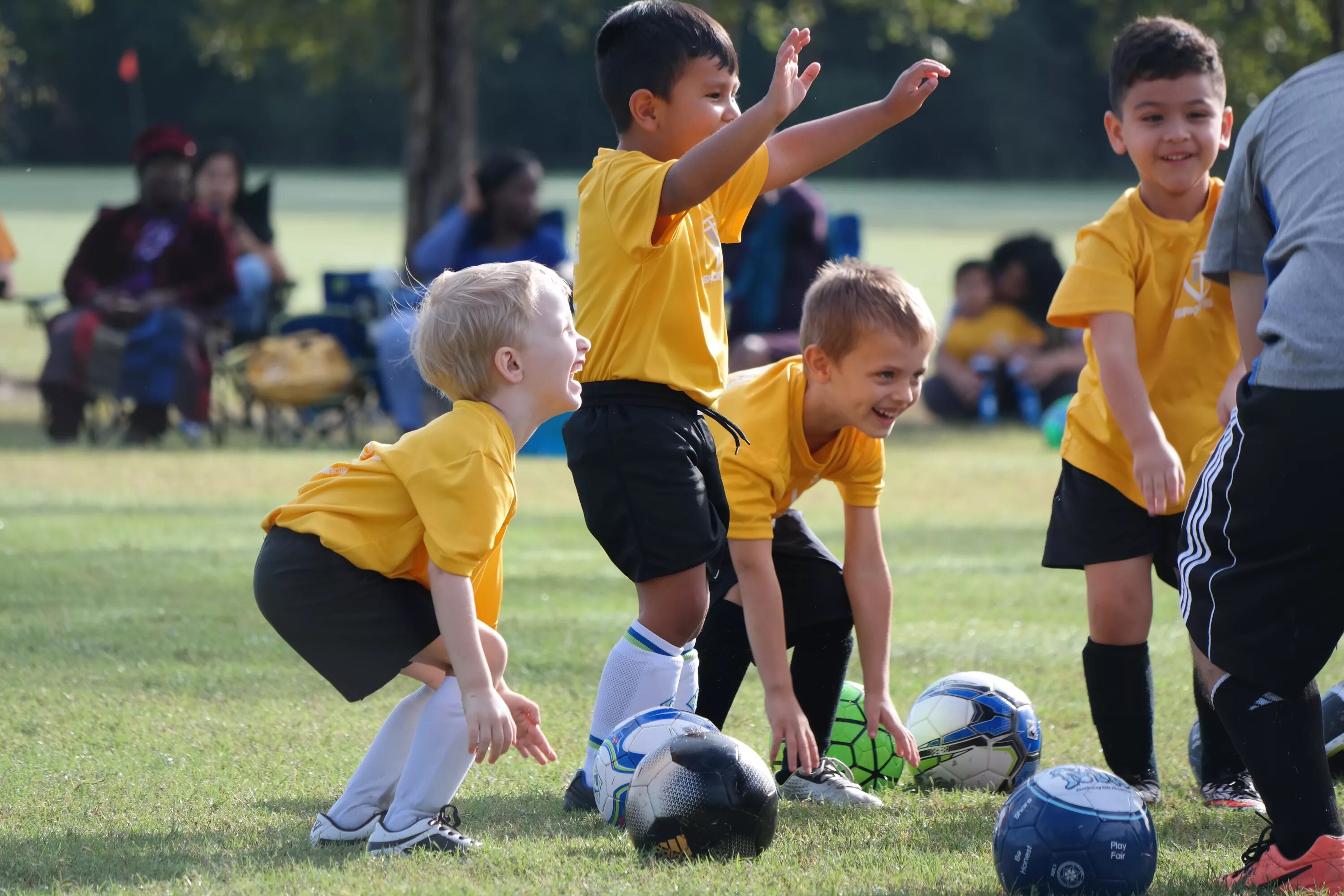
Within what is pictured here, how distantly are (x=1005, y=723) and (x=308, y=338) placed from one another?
32.3ft

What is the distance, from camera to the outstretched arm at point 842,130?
4.09 metres

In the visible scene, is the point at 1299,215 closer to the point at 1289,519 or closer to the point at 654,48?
the point at 1289,519

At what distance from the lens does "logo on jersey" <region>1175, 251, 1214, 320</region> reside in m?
4.34

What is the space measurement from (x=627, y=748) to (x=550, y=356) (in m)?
0.95

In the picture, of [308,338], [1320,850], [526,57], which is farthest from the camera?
[526,57]

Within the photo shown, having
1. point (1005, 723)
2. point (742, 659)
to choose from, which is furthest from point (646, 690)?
point (1005, 723)

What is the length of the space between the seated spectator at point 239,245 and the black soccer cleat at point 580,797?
413 inches

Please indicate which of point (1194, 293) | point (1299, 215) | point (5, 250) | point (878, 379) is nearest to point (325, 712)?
point (878, 379)

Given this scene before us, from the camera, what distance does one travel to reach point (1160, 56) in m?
4.30

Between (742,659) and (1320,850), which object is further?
(742,659)

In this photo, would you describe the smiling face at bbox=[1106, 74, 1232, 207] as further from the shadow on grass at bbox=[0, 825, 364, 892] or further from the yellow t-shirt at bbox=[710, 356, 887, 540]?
the shadow on grass at bbox=[0, 825, 364, 892]

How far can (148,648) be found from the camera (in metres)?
5.99

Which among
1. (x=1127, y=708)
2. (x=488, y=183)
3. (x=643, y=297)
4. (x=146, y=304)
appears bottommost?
(x=146, y=304)

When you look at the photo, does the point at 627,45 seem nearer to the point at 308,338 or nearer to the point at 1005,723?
the point at 1005,723
